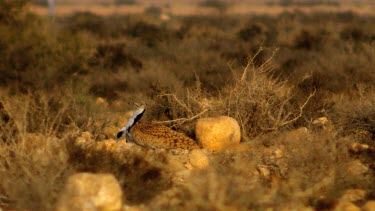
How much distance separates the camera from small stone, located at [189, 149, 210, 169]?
5.64 meters

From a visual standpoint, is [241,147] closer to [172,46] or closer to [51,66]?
[51,66]

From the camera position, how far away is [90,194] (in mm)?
4016

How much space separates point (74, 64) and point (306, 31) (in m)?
9.85

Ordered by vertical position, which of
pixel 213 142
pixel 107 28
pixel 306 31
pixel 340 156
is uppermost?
pixel 340 156

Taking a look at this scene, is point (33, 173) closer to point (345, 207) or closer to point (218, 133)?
point (218, 133)

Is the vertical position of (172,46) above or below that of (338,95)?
below

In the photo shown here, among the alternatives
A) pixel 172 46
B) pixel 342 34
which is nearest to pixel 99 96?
pixel 172 46

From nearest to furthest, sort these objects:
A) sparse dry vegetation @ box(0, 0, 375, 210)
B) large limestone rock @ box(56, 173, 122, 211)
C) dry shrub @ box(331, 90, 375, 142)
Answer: large limestone rock @ box(56, 173, 122, 211)
sparse dry vegetation @ box(0, 0, 375, 210)
dry shrub @ box(331, 90, 375, 142)

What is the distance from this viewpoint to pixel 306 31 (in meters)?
18.5

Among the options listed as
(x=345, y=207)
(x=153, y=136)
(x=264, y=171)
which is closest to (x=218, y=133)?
(x=153, y=136)

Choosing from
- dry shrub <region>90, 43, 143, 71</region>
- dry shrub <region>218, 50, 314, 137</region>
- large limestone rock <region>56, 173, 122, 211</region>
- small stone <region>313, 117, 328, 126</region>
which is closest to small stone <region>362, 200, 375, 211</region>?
large limestone rock <region>56, 173, 122, 211</region>

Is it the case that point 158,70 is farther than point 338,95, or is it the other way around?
point 158,70

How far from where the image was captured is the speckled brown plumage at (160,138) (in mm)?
6417

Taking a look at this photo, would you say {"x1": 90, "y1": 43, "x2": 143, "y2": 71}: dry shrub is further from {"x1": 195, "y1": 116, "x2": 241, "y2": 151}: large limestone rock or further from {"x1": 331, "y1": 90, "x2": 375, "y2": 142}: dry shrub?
{"x1": 331, "y1": 90, "x2": 375, "y2": 142}: dry shrub
